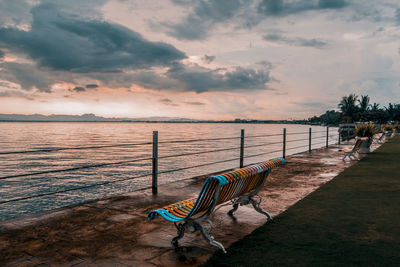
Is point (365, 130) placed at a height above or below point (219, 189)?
above

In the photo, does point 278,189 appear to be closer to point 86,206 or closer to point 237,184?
point 237,184

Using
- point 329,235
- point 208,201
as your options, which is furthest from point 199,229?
point 329,235

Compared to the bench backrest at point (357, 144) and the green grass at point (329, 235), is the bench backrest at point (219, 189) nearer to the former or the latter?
the green grass at point (329, 235)

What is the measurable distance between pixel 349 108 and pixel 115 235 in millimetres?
115311

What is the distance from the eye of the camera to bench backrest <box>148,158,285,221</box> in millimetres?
3256

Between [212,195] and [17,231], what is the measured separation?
2718 mm

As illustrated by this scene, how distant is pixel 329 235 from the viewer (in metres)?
4.07

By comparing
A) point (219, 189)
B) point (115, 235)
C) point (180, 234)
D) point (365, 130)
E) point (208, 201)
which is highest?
point (365, 130)

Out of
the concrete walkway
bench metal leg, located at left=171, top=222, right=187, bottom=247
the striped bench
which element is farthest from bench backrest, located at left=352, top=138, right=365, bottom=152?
bench metal leg, located at left=171, top=222, right=187, bottom=247

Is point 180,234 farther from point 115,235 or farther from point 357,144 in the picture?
point 357,144

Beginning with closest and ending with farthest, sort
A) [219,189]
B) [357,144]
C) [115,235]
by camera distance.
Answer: [219,189] → [115,235] → [357,144]

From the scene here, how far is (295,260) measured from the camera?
130 inches

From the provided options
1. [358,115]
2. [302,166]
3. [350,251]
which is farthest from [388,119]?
[350,251]

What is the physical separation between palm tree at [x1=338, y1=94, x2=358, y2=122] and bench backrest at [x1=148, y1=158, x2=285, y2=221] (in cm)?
11207
